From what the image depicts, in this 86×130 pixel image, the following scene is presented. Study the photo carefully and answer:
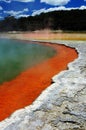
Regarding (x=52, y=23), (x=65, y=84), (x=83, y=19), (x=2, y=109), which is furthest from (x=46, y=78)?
(x=52, y=23)

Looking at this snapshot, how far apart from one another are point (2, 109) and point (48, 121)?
191 cm

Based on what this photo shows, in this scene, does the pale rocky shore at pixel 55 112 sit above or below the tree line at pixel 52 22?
below

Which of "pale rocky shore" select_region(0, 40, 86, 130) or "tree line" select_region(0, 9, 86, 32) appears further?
"tree line" select_region(0, 9, 86, 32)

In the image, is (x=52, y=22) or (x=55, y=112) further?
(x=52, y=22)

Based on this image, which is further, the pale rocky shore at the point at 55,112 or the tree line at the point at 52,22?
the tree line at the point at 52,22

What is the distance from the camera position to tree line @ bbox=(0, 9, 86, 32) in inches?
2881

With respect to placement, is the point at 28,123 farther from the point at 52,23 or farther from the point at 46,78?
the point at 52,23

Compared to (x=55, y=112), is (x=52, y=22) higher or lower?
higher

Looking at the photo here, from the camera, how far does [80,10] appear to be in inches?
3260

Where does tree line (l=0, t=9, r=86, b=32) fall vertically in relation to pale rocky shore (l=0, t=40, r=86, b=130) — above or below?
above

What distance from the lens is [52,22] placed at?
80.7 metres

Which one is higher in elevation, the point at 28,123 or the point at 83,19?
the point at 83,19

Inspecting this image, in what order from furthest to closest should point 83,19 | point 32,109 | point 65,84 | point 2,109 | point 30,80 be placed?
point 83,19
point 30,80
point 65,84
point 2,109
point 32,109

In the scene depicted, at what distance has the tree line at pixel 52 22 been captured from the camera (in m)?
73.2
